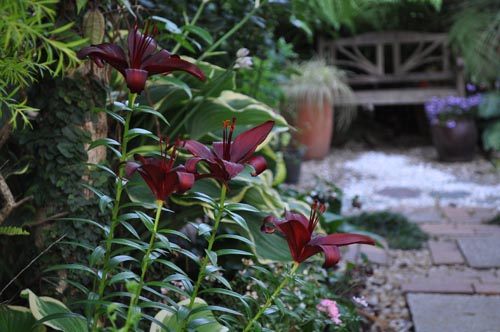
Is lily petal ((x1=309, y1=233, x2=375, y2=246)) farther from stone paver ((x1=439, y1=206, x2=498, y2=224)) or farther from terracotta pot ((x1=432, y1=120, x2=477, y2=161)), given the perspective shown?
terracotta pot ((x1=432, y1=120, x2=477, y2=161))

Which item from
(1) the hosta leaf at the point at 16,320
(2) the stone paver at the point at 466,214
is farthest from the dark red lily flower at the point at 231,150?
(2) the stone paver at the point at 466,214

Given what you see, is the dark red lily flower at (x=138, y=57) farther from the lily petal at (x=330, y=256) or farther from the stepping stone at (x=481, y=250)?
the stepping stone at (x=481, y=250)

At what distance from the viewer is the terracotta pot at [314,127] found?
567 cm

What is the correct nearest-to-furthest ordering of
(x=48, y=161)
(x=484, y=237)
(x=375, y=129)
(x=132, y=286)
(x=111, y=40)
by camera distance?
(x=132, y=286) < (x=48, y=161) < (x=111, y=40) < (x=484, y=237) < (x=375, y=129)

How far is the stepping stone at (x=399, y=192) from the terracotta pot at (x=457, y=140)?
1045 millimetres

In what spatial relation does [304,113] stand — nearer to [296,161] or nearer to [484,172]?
[296,161]

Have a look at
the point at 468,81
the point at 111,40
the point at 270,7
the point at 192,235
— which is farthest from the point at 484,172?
the point at 111,40

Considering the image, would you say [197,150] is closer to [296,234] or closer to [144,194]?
[296,234]

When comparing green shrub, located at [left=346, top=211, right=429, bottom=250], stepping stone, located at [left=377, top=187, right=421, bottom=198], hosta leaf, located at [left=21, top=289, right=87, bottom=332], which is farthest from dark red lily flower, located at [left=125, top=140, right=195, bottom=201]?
stepping stone, located at [left=377, top=187, right=421, bottom=198]

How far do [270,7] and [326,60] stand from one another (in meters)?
3.84

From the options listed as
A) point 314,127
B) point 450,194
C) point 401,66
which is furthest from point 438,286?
point 401,66

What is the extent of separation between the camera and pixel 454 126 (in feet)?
17.3

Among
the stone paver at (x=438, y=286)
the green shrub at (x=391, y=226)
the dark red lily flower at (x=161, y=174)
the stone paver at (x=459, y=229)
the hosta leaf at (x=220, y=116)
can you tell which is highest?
the dark red lily flower at (x=161, y=174)

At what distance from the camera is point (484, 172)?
500 centimetres
